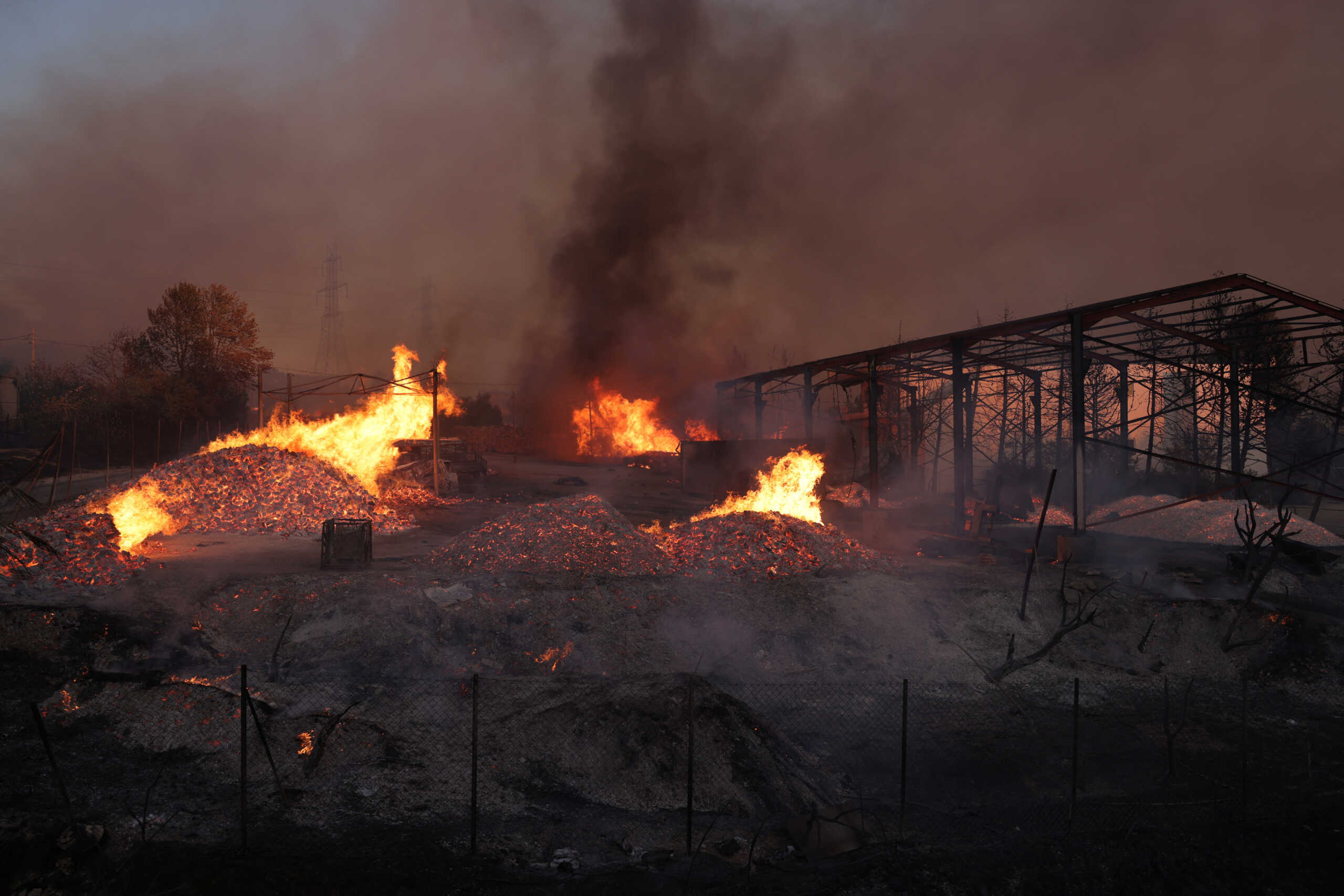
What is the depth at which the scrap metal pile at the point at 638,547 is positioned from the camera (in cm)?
1362

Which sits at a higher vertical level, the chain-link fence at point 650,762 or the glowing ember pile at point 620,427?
the glowing ember pile at point 620,427

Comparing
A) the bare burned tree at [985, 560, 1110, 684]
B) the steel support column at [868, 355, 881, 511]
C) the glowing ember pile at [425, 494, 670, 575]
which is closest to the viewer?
the bare burned tree at [985, 560, 1110, 684]

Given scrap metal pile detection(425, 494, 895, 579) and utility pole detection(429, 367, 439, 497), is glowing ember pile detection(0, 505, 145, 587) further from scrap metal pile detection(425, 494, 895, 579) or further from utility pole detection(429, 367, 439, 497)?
utility pole detection(429, 367, 439, 497)

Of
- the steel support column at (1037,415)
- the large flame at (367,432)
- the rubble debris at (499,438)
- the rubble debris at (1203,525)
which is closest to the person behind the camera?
the rubble debris at (1203,525)

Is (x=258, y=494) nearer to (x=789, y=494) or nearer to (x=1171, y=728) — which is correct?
(x=789, y=494)

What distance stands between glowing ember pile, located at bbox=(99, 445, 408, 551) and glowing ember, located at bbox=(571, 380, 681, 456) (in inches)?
954

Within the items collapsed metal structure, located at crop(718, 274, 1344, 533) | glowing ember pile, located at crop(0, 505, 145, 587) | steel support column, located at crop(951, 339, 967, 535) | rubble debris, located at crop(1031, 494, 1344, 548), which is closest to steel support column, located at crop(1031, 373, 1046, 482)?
collapsed metal structure, located at crop(718, 274, 1344, 533)

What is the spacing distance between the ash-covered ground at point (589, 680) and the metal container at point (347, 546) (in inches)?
18.0

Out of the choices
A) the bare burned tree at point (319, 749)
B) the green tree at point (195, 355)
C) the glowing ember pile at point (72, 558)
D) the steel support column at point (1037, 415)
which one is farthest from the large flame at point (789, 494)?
the green tree at point (195, 355)

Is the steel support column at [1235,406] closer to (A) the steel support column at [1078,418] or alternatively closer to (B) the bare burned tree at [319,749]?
(A) the steel support column at [1078,418]

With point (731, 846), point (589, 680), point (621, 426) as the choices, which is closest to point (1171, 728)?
point (731, 846)

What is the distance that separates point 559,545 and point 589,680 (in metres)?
5.14

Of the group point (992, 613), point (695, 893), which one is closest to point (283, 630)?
point (695, 893)

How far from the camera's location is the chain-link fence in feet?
20.8
